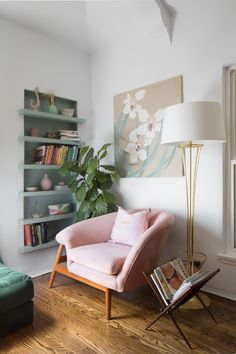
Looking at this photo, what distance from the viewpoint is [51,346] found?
1.74 metres

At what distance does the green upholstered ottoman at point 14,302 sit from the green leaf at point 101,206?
1.10m

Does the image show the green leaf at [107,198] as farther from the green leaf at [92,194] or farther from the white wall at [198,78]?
the white wall at [198,78]

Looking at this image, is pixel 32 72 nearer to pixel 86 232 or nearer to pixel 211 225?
pixel 86 232

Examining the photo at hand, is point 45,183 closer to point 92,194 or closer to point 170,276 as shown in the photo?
point 92,194

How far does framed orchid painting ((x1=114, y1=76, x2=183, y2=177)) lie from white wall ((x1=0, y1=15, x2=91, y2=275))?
0.86m

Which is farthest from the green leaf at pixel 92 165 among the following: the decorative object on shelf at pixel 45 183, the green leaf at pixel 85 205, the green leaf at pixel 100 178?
the decorative object on shelf at pixel 45 183

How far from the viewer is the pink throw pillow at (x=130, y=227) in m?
2.43

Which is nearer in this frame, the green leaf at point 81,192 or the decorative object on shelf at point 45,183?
the green leaf at point 81,192

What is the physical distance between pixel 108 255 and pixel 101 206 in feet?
2.72

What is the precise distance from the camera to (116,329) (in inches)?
75.8

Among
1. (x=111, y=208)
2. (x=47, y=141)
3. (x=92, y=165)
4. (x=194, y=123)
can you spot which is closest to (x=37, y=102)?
(x=47, y=141)

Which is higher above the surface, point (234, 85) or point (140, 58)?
point (140, 58)

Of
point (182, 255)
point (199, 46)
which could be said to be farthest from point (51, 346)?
point (199, 46)

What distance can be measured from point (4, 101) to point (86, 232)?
61.0 inches
